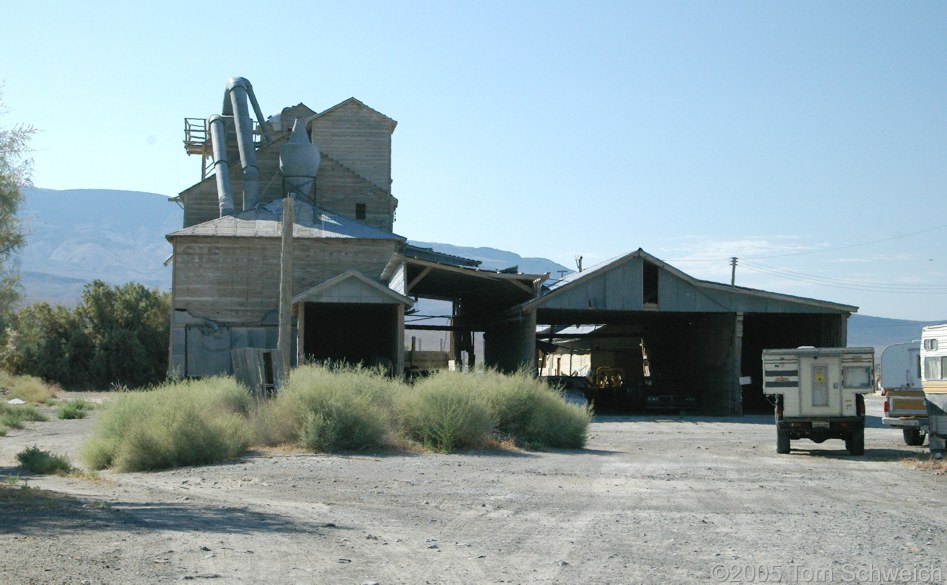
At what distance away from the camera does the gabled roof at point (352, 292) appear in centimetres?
2845

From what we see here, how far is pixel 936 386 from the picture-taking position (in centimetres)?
1842

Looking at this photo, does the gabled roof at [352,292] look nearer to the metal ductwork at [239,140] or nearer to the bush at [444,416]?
the bush at [444,416]

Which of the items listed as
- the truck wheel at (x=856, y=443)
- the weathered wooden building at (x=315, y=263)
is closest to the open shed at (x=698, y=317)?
the weathered wooden building at (x=315, y=263)

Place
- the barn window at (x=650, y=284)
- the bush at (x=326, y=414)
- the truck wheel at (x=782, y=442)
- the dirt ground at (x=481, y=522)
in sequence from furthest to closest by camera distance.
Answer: the barn window at (x=650, y=284), the truck wheel at (x=782, y=442), the bush at (x=326, y=414), the dirt ground at (x=481, y=522)

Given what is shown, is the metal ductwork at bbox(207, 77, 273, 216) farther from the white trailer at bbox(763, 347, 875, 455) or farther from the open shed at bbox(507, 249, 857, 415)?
the white trailer at bbox(763, 347, 875, 455)

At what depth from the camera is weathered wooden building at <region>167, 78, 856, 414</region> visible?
3172cm

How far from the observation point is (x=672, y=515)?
11.0 meters

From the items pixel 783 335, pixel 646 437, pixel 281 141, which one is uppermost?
pixel 281 141

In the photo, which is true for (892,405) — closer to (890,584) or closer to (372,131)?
(890,584)

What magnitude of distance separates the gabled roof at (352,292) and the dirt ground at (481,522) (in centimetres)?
1152

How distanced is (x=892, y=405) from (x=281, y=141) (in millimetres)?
28471

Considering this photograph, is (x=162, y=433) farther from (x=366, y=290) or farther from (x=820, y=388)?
(x=366, y=290)

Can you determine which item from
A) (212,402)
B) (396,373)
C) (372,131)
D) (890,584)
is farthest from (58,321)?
(890,584)
